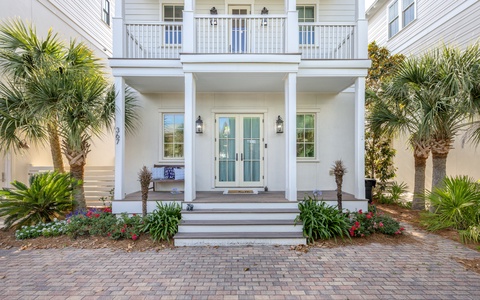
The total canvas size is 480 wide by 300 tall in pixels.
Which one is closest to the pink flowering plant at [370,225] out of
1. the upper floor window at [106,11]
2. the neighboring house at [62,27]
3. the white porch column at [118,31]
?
the neighboring house at [62,27]

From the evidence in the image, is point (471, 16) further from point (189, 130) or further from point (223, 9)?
point (189, 130)

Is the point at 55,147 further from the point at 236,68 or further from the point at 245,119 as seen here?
the point at 245,119

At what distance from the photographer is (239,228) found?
16.3 ft

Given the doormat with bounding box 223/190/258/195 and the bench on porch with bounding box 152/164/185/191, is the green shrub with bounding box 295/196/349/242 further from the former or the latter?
the bench on porch with bounding box 152/164/185/191

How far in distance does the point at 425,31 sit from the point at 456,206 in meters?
7.78

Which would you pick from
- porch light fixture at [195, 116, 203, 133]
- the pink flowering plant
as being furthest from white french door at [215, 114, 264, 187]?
the pink flowering plant

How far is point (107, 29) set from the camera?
11.7 m

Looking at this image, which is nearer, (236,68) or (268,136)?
(236,68)

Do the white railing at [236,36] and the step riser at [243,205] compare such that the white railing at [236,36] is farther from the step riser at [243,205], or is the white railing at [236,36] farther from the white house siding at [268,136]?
the step riser at [243,205]

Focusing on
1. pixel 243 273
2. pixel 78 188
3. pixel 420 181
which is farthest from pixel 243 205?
pixel 420 181

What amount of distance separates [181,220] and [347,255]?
10.8ft

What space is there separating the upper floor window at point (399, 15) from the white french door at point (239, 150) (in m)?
8.68

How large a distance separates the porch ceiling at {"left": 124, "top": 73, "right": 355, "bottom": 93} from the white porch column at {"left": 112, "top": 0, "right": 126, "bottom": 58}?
25.4 inches

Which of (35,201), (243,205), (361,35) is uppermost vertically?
(361,35)
